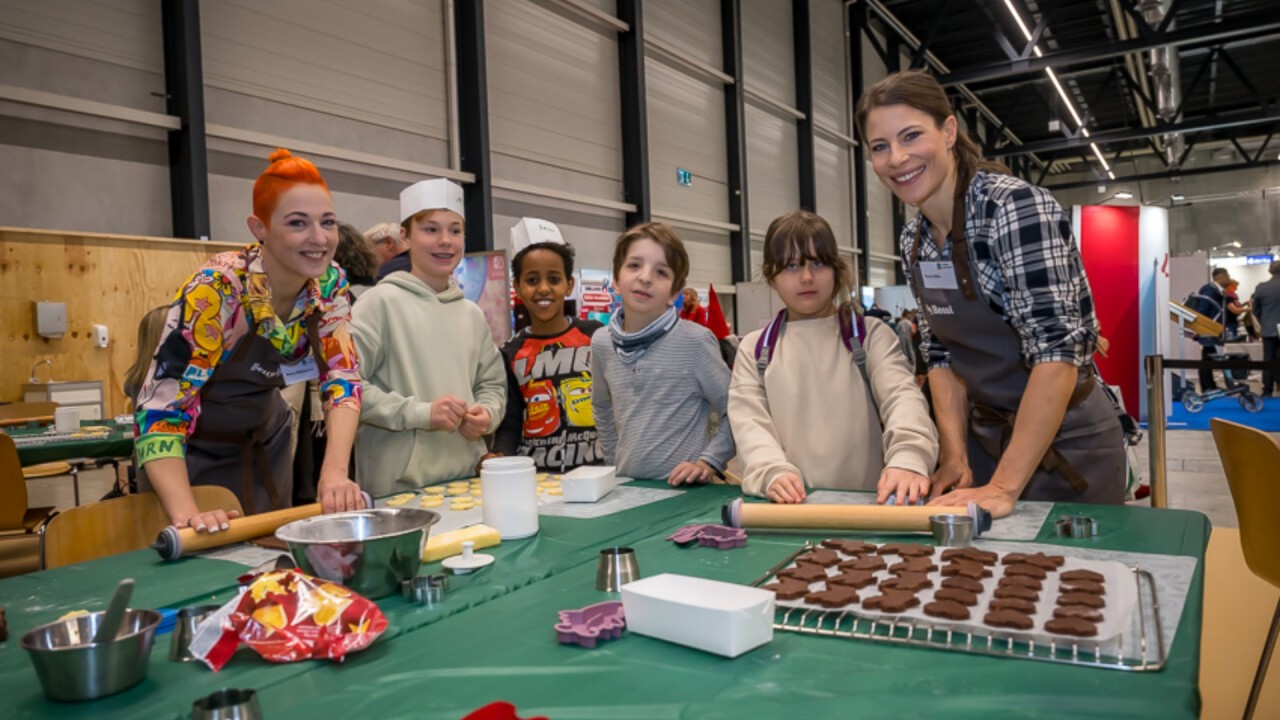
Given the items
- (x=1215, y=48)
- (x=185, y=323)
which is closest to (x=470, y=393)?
(x=185, y=323)

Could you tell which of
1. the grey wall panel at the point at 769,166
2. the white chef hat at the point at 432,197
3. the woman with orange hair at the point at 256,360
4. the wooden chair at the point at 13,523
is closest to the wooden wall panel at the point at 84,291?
the wooden chair at the point at 13,523

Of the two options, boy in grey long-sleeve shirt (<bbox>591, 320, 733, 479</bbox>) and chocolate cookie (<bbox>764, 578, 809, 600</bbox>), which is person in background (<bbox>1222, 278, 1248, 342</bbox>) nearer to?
boy in grey long-sleeve shirt (<bbox>591, 320, 733, 479</bbox>)

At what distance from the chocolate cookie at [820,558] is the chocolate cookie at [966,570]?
150 millimetres

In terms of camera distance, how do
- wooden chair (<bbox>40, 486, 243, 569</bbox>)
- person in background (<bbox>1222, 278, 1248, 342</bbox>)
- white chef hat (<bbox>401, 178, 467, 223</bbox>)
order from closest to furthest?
wooden chair (<bbox>40, 486, 243, 569</bbox>)
white chef hat (<bbox>401, 178, 467, 223</bbox>)
person in background (<bbox>1222, 278, 1248, 342</bbox>)

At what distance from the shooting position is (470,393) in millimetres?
2551

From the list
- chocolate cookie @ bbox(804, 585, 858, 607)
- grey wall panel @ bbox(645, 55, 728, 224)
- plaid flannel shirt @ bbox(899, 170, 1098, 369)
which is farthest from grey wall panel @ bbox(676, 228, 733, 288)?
chocolate cookie @ bbox(804, 585, 858, 607)

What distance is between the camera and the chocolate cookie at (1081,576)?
1.04 m

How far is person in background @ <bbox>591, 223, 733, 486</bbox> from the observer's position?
2293 mm

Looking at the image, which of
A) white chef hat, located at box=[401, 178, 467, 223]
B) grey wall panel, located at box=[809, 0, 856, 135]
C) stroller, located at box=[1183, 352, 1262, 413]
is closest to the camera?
white chef hat, located at box=[401, 178, 467, 223]

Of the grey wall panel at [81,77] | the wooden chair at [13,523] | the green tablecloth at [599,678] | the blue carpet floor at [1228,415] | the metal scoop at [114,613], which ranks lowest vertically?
the blue carpet floor at [1228,415]

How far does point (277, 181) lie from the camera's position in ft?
5.90

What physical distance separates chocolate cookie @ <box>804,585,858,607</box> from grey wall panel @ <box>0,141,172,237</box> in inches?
185

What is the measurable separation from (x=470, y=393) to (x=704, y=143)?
314 inches

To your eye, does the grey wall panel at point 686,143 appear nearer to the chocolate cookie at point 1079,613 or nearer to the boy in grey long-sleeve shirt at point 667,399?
the boy in grey long-sleeve shirt at point 667,399
